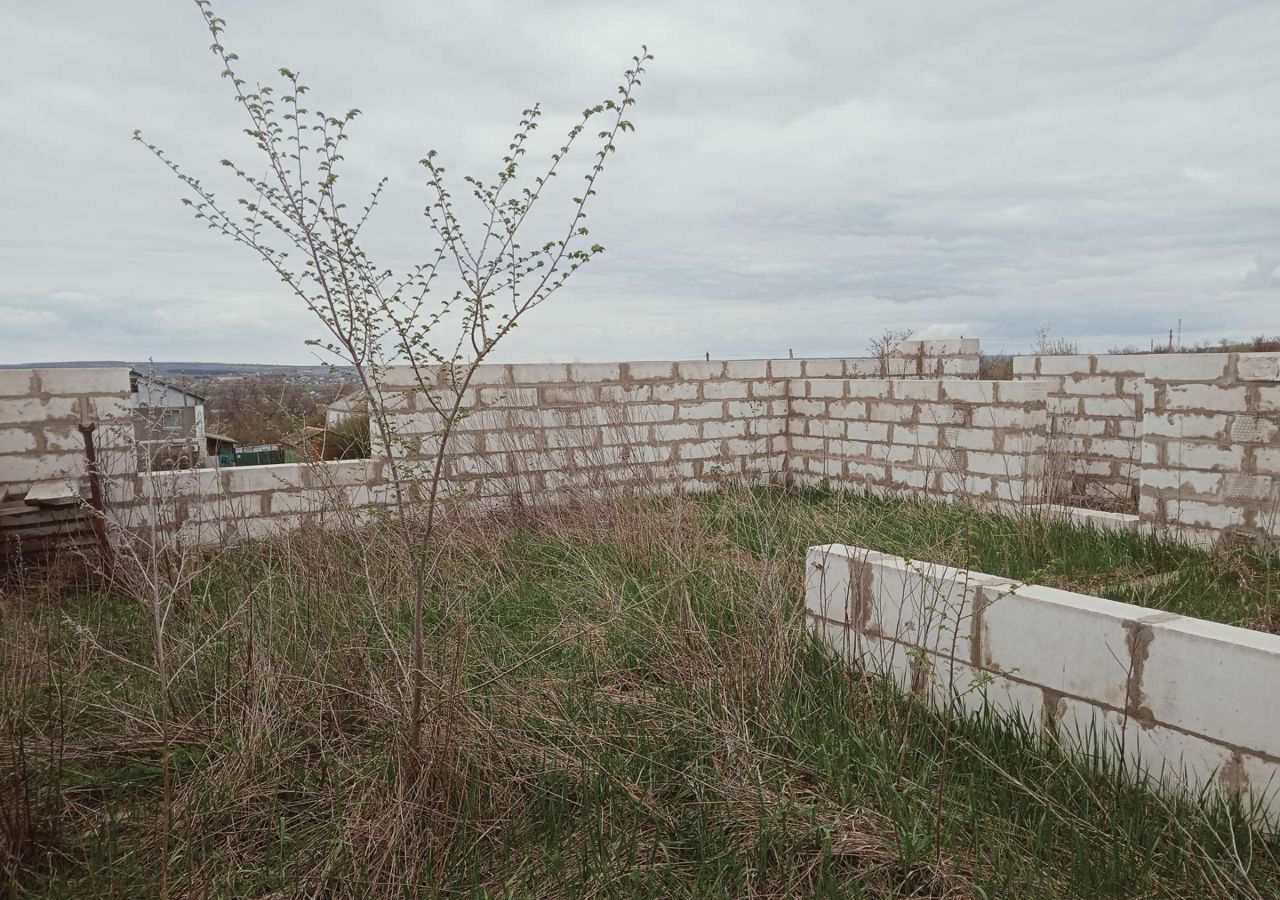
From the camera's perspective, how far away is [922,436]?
371 inches

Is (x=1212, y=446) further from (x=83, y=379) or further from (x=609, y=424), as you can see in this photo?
(x=83, y=379)

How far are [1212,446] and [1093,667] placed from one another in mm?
4423

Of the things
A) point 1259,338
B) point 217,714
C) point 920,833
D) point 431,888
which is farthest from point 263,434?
point 1259,338

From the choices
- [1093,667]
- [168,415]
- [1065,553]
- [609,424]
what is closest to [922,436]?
[609,424]

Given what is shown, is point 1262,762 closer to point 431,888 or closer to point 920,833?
point 920,833

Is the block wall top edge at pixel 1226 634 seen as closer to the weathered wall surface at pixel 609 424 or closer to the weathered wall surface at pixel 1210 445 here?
the weathered wall surface at pixel 1210 445

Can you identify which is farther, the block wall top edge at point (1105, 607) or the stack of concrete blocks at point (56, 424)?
the stack of concrete blocks at point (56, 424)

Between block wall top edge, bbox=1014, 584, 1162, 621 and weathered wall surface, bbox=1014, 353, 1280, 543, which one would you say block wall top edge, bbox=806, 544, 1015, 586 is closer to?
block wall top edge, bbox=1014, 584, 1162, 621

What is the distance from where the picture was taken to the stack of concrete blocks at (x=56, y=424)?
6750mm

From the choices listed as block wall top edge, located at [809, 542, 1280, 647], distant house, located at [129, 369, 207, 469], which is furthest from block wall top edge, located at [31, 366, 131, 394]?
block wall top edge, located at [809, 542, 1280, 647]

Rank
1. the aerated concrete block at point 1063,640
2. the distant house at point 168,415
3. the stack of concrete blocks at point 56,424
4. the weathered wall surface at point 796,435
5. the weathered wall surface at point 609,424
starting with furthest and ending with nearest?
the weathered wall surface at point 609,424 → the stack of concrete blocks at point 56,424 → the weathered wall surface at point 796,435 → the distant house at point 168,415 → the aerated concrete block at point 1063,640

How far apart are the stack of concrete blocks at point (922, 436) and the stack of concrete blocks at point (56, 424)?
724 cm

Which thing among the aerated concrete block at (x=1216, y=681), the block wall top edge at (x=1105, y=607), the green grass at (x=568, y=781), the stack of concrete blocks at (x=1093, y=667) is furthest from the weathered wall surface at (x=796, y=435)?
the aerated concrete block at (x=1216, y=681)

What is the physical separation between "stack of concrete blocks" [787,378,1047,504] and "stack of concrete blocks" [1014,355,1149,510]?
2.34 ft
